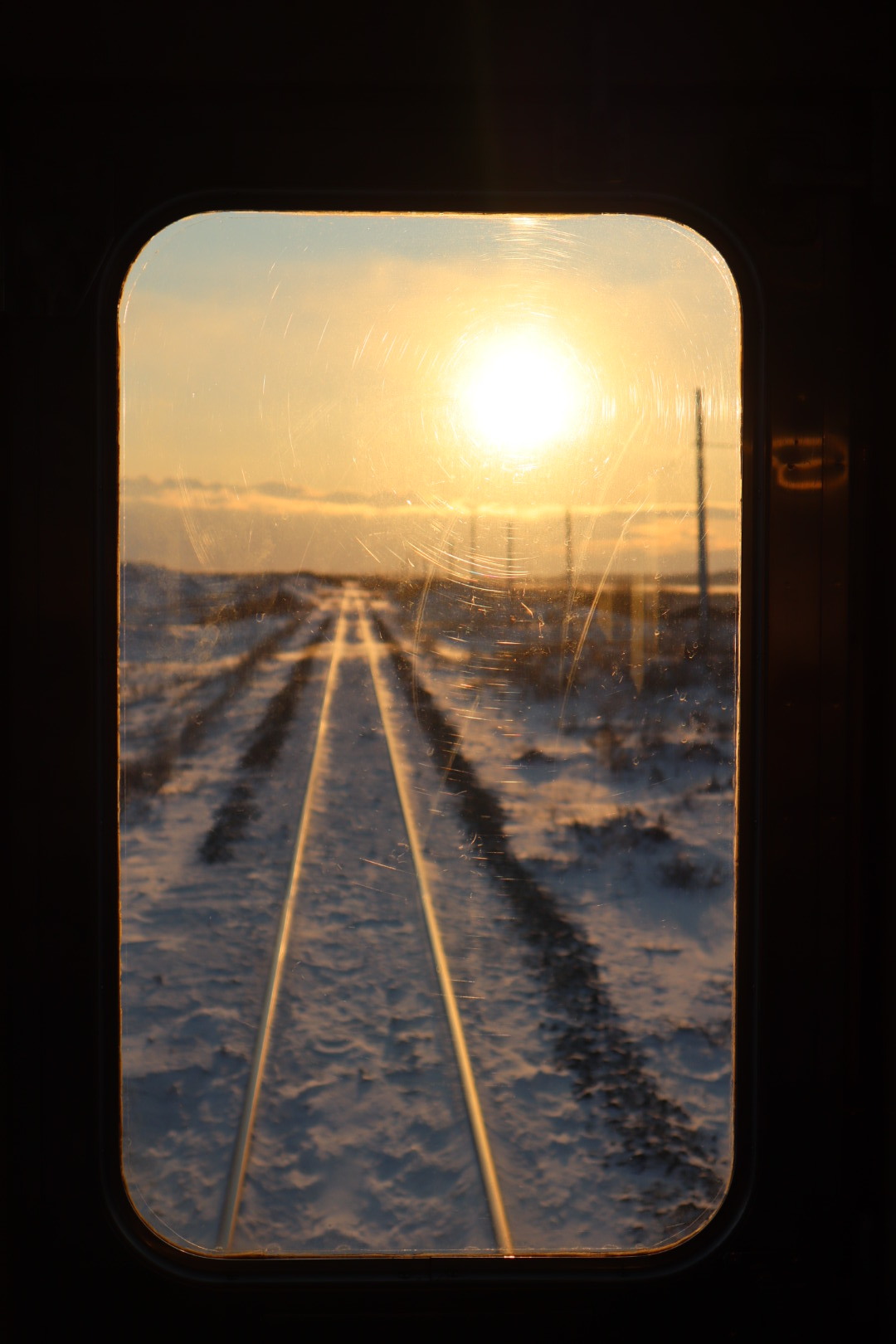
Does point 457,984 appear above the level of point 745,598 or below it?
below

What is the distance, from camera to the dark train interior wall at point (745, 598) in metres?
1.52

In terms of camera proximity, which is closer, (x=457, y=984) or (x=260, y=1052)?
(x=260, y=1052)

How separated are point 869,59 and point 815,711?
0.95 meters

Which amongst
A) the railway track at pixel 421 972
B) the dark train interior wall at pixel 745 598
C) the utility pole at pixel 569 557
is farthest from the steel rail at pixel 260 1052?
the utility pole at pixel 569 557

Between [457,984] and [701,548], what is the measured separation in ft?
6.73

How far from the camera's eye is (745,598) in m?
1.59

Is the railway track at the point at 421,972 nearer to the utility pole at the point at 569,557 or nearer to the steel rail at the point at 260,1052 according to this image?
the steel rail at the point at 260,1052

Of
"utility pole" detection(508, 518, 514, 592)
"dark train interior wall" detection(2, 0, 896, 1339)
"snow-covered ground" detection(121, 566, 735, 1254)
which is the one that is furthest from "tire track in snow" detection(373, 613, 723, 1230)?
"utility pole" detection(508, 518, 514, 592)

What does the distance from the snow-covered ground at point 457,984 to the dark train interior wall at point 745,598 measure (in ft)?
0.22

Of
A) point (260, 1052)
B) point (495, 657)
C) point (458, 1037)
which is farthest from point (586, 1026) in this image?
point (495, 657)

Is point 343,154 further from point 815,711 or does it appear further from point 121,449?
point 815,711

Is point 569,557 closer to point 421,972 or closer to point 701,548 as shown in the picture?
point 701,548


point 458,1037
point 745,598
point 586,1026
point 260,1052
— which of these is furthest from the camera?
point 586,1026

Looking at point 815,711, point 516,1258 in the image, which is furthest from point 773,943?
point 516,1258
